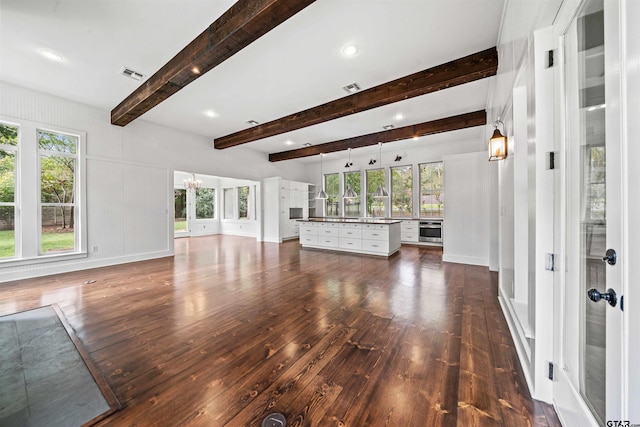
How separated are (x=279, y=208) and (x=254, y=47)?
588cm

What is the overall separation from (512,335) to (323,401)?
6.24 feet

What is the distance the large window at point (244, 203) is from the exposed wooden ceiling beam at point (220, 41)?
629 centimetres

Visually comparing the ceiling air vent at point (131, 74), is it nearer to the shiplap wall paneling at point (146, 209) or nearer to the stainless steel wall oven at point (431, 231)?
the shiplap wall paneling at point (146, 209)

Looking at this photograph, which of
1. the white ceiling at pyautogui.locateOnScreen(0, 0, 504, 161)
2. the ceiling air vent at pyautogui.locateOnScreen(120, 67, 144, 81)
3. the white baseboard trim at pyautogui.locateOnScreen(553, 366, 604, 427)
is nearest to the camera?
the white baseboard trim at pyautogui.locateOnScreen(553, 366, 604, 427)

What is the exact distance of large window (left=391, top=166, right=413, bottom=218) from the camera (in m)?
8.25

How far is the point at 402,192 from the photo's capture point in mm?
8391

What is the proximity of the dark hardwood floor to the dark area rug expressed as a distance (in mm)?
98

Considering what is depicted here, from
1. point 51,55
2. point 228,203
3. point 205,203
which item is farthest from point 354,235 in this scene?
point 205,203

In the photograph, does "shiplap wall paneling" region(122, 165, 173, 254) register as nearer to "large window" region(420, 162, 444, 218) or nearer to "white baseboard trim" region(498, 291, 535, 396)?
"white baseboard trim" region(498, 291, 535, 396)

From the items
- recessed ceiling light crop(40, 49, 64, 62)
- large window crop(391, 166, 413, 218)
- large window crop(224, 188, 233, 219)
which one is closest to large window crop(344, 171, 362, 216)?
large window crop(391, 166, 413, 218)

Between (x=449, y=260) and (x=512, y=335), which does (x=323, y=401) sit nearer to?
(x=512, y=335)

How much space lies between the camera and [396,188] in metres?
8.52

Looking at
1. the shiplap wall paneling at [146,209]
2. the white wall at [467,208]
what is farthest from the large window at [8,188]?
the white wall at [467,208]

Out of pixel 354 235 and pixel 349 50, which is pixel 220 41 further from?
pixel 354 235
